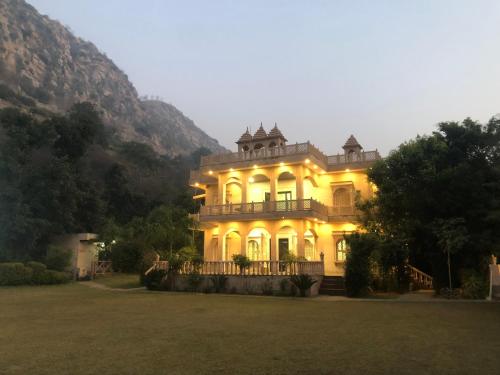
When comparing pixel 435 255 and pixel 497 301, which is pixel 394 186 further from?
pixel 497 301

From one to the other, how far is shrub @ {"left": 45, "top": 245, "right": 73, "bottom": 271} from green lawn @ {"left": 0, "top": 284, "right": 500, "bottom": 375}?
16.2 m

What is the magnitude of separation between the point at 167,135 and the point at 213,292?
11322 cm

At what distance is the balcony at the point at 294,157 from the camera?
24.1 metres

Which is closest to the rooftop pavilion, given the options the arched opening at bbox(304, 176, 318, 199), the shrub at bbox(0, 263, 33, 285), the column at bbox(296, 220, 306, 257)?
the arched opening at bbox(304, 176, 318, 199)

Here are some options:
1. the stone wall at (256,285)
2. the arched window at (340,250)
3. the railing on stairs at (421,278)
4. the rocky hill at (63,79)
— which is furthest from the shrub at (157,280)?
the rocky hill at (63,79)

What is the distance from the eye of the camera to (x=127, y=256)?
3278 cm

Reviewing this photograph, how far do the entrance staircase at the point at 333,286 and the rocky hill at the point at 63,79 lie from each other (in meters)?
60.4

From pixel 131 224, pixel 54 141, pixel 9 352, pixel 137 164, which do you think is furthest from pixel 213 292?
pixel 137 164

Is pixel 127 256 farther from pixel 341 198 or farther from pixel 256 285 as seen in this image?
pixel 341 198

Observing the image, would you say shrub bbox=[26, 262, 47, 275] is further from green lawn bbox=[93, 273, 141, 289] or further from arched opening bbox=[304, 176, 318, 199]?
arched opening bbox=[304, 176, 318, 199]

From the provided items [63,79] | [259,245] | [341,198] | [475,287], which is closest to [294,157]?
[341,198]

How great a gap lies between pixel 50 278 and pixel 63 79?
310 ft

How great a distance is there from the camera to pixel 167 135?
12862 cm

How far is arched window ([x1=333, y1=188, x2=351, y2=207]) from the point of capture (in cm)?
2614
